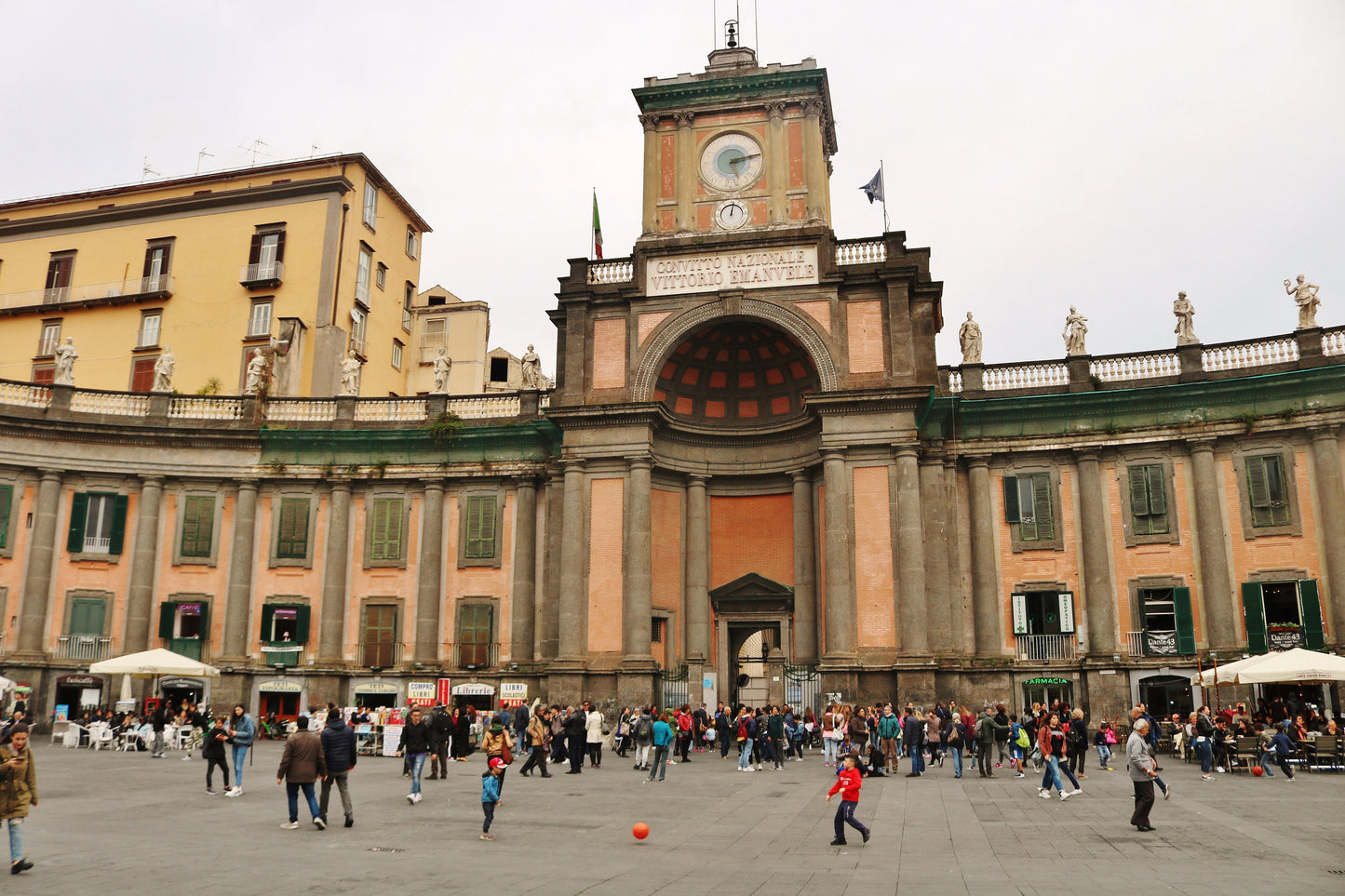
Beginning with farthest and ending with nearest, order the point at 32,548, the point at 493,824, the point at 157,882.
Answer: the point at 32,548
the point at 493,824
the point at 157,882

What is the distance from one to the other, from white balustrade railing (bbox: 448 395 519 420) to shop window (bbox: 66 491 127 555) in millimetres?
12184

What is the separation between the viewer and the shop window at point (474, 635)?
37406mm

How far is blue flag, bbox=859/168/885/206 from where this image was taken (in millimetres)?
37812

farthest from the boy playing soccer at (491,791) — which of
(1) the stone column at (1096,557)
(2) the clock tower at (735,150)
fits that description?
(2) the clock tower at (735,150)

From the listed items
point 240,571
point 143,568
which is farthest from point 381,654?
point 143,568

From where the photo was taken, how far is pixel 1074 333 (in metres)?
35.3

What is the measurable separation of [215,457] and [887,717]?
26.6 m

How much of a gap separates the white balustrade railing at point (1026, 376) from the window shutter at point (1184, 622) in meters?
7.44

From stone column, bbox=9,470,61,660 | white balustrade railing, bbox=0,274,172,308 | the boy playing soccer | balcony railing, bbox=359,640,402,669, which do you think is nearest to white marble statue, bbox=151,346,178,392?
stone column, bbox=9,470,61,660

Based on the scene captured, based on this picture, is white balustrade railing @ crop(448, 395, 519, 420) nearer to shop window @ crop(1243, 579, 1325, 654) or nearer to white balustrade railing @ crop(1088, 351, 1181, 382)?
white balustrade railing @ crop(1088, 351, 1181, 382)

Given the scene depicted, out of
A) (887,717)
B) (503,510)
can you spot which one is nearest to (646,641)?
(503,510)

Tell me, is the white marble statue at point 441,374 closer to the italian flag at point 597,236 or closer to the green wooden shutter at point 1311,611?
the italian flag at point 597,236

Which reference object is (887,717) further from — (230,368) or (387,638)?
(230,368)

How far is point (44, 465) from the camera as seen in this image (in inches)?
1483
